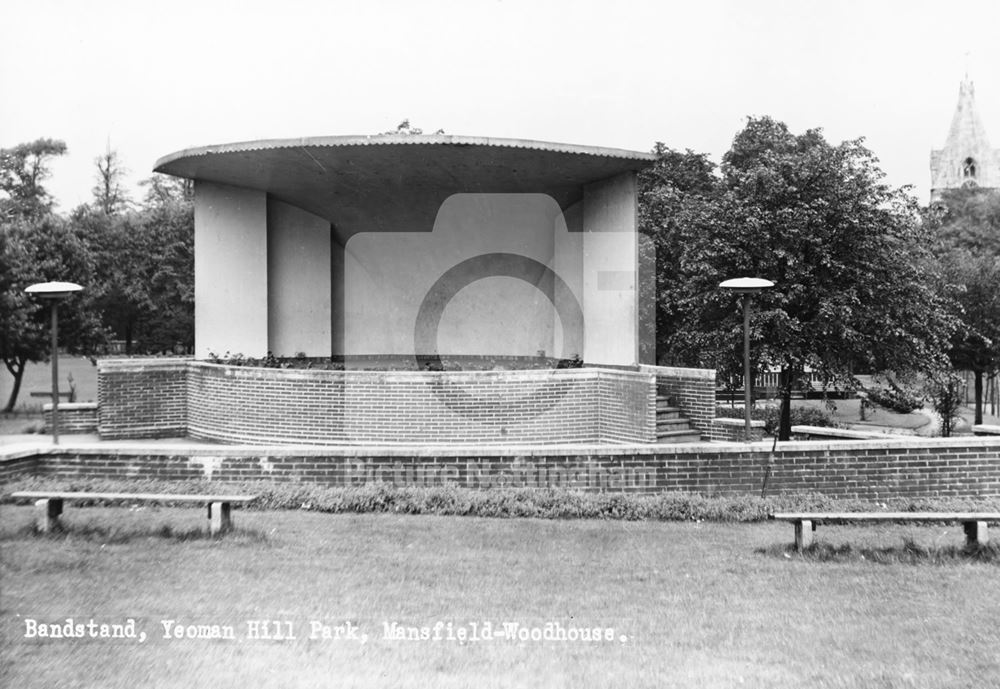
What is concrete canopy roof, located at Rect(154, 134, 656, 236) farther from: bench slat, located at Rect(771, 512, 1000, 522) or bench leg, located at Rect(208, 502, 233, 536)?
bench slat, located at Rect(771, 512, 1000, 522)

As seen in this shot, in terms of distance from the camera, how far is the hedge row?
790cm

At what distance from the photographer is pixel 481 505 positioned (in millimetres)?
7910

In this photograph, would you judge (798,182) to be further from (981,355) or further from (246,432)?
(246,432)

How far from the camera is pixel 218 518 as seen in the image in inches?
269

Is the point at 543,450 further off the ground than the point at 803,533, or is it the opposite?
the point at 543,450

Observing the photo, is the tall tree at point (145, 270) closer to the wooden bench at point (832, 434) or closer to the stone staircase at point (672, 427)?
the stone staircase at point (672, 427)

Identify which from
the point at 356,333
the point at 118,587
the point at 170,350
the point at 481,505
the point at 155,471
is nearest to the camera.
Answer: the point at 118,587

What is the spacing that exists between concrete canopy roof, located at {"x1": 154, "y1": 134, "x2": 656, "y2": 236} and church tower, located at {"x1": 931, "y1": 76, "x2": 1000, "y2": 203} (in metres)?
16.1

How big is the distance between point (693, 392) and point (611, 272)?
7.70 feet

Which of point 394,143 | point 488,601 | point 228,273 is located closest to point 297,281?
A: point 228,273

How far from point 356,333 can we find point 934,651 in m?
13.0

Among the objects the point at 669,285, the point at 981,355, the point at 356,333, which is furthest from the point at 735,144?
the point at 356,333

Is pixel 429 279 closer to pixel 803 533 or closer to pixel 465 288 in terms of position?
pixel 465 288
